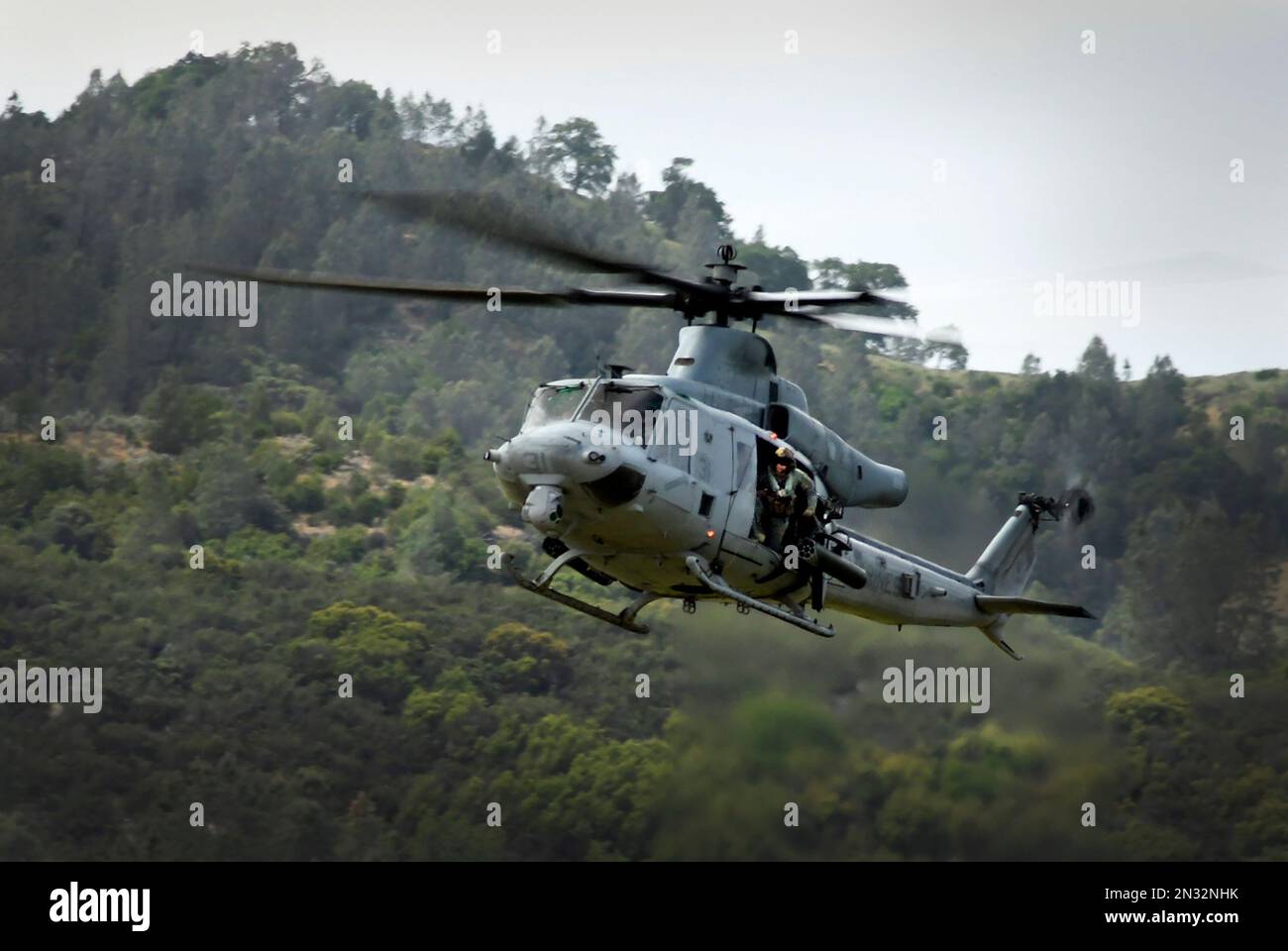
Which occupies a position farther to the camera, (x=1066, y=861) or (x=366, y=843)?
(x=366, y=843)

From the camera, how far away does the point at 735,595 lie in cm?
1992

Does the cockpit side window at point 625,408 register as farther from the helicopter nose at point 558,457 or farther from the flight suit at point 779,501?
the flight suit at point 779,501

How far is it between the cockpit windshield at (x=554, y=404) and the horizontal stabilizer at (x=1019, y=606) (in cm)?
571

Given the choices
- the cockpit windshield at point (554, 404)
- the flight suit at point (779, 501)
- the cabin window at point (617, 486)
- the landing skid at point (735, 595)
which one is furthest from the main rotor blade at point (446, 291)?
the landing skid at point (735, 595)

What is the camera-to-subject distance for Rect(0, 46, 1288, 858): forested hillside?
31.6 m

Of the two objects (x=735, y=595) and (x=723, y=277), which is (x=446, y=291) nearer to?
(x=723, y=277)

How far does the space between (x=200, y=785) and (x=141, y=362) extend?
3379 centimetres

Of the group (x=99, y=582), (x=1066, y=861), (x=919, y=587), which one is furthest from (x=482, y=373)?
(x=919, y=587)

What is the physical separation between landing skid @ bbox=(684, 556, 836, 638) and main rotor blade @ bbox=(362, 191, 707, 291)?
9.37 ft

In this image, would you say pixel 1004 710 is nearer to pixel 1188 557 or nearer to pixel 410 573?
pixel 1188 557

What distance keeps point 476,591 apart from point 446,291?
28.9 meters

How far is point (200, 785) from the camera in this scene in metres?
39.6

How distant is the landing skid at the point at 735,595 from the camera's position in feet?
64.7

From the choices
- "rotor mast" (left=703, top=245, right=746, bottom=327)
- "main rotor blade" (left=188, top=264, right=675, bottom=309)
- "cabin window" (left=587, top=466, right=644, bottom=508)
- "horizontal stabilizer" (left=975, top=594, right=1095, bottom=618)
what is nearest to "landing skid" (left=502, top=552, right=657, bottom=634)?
"cabin window" (left=587, top=466, right=644, bottom=508)
